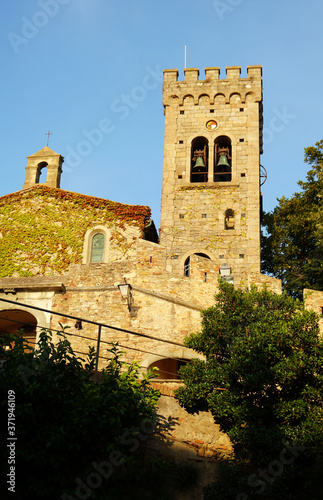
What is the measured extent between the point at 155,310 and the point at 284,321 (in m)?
4.47

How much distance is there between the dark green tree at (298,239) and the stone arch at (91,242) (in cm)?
688

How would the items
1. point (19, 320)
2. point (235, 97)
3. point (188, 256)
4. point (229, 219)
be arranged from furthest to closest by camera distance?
point (235, 97) < point (229, 219) < point (188, 256) < point (19, 320)

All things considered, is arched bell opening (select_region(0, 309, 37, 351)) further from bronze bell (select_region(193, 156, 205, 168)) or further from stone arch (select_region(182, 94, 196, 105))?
stone arch (select_region(182, 94, 196, 105))

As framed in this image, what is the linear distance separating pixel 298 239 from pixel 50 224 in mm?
9919

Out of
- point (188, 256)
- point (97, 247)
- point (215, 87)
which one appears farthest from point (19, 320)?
point (215, 87)

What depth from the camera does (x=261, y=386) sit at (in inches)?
571

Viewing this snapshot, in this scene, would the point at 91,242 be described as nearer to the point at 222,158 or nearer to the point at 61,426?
the point at 222,158

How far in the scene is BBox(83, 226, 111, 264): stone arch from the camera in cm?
2275

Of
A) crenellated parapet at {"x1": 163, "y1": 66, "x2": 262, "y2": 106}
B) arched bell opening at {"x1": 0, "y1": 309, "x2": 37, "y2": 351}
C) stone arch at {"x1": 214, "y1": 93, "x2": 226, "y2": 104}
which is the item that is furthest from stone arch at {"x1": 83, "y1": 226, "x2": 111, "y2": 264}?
stone arch at {"x1": 214, "y1": 93, "x2": 226, "y2": 104}

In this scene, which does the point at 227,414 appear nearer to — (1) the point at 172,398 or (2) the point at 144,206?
(1) the point at 172,398

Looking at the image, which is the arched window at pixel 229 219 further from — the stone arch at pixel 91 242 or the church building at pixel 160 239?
the stone arch at pixel 91 242

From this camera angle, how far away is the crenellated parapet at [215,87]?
Result: 2755 centimetres

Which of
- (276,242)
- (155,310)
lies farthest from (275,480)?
(276,242)

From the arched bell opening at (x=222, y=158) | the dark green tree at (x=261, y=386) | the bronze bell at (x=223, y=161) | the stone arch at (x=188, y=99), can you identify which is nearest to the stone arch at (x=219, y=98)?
the stone arch at (x=188, y=99)
